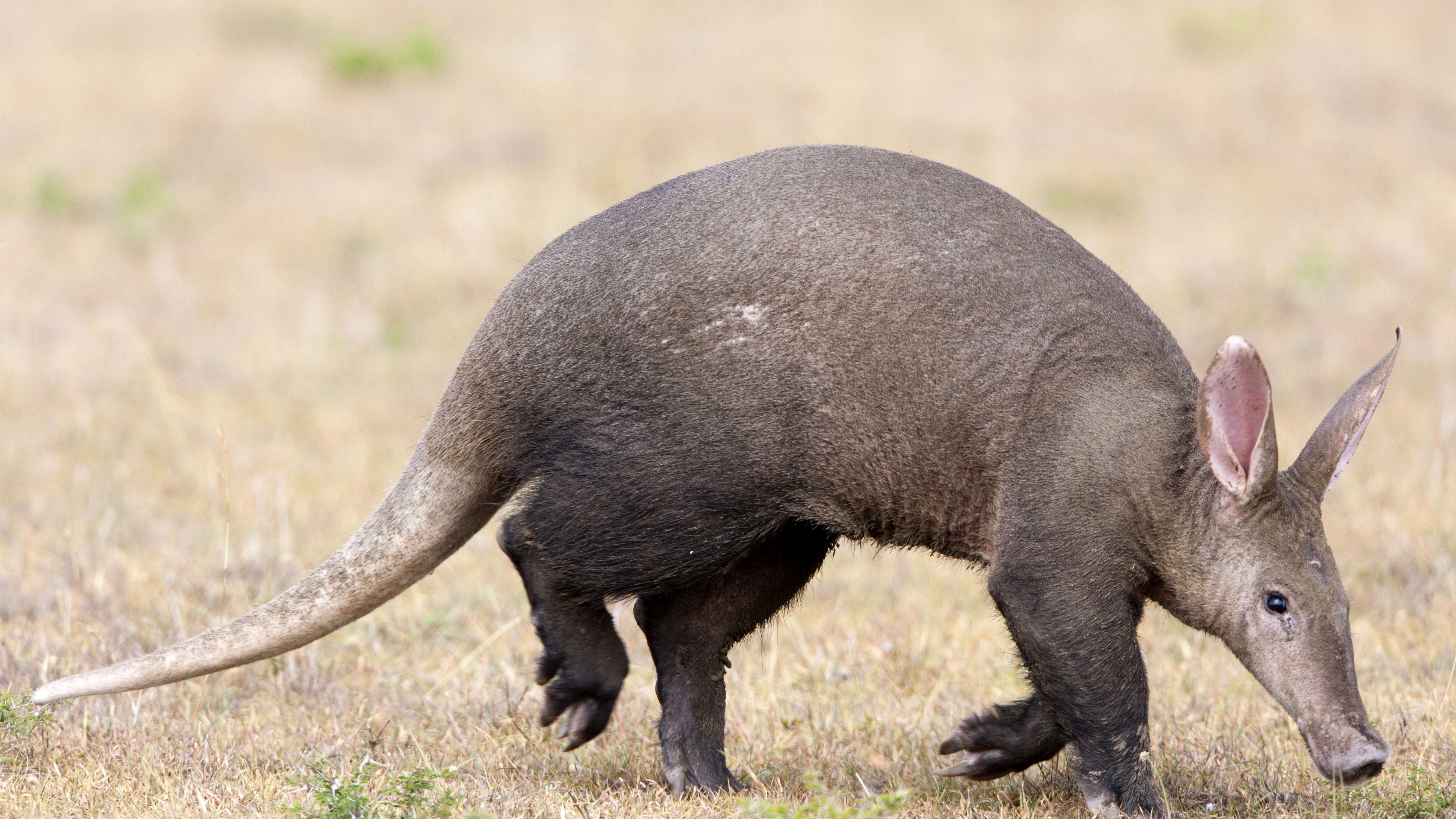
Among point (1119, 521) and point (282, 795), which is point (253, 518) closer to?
point (282, 795)

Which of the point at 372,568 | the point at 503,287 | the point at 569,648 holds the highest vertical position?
the point at 503,287

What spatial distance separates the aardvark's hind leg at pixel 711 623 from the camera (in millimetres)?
4188

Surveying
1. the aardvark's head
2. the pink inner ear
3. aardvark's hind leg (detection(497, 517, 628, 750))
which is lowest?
aardvark's hind leg (detection(497, 517, 628, 750))

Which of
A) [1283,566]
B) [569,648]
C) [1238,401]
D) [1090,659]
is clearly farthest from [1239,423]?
[569,648]

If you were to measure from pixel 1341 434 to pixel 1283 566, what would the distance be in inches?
13.1

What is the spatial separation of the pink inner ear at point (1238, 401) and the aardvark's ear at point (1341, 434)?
0.18 m

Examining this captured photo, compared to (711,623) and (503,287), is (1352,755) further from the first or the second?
(503,287)

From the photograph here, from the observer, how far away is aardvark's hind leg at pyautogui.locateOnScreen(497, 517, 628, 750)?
3.90 m

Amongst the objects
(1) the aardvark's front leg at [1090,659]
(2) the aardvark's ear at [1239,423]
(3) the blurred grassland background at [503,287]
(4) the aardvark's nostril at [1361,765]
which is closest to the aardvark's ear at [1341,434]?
(2) the aardvark's ear at [1239,423]

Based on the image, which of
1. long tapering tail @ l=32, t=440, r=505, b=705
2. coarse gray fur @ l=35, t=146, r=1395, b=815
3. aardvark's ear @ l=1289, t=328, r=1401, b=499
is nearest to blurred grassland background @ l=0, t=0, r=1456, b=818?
long tapering tail @ l=32, t=440, r=505, b=705

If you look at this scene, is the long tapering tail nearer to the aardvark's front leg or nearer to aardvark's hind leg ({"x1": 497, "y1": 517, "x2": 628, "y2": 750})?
aardvark's hind leg ({"x1": 497, "y1": 517, "x2": 628, "y2": 750})

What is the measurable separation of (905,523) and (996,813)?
2.49 ft

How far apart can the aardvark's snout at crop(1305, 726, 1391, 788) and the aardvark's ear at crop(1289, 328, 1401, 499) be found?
557mm

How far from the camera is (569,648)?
12.9ft
